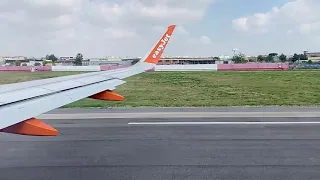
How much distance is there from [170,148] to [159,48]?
2.54m

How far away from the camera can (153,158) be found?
5797 mm

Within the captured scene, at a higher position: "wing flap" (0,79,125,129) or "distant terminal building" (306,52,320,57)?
"distant terminal building" (306,52,320,57)

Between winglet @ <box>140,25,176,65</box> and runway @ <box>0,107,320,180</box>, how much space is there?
191 cm

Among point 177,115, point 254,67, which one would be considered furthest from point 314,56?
point 177,115

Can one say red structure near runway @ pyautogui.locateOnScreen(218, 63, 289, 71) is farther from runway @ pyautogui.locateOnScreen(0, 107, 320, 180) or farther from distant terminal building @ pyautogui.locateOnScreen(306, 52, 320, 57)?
distant terminal building @ pyautogui.locateOnScreen(306, 52, 320, 57)

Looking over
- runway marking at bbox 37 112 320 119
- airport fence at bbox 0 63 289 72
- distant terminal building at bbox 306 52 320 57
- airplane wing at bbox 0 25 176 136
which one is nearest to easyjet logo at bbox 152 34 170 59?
airplane wing at bbox 0 25 176 136

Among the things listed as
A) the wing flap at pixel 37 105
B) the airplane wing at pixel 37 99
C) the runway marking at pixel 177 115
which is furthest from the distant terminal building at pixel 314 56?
the wing flap at pixel 37 105

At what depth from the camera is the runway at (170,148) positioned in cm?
509

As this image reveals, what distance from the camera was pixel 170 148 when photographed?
6.43 meters

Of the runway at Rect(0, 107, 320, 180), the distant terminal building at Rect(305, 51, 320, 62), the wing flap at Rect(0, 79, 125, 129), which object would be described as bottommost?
the runway at Rect(0, 107, 320, 180)

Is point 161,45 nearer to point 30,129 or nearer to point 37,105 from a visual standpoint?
point 37,105

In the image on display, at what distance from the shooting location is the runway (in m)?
5.09

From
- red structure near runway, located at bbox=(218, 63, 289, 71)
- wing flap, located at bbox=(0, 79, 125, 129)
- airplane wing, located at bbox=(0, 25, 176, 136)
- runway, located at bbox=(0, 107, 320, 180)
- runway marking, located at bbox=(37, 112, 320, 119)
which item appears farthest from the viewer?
red structure near runway, located at bbox=(218, 63, 289, 71)

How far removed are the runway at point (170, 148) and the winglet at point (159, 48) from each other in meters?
1.91
